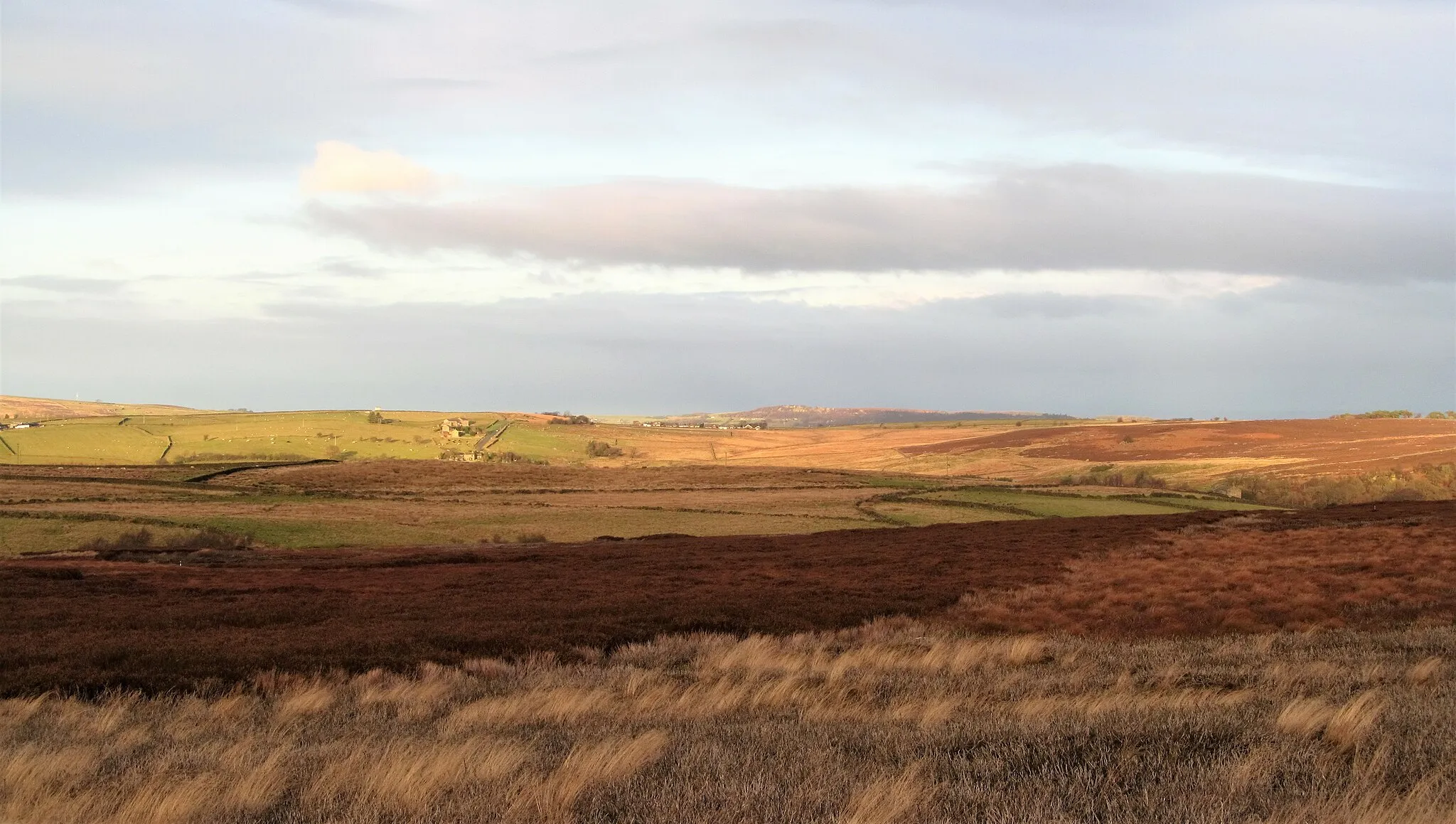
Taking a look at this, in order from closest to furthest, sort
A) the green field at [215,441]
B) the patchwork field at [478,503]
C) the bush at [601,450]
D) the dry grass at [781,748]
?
the dry grass at [781,748], the patchwork field at [478,503], the green field at [215,441], the bush at [601,450]

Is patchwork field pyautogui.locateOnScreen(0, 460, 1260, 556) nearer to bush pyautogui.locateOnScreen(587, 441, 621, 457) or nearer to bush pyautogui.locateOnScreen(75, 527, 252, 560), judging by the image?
bush pyautogui.locateOnScreen(75, 527, 252, 560)

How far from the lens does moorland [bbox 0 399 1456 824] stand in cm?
693

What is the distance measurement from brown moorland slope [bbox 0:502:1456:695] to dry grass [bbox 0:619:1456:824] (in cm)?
310

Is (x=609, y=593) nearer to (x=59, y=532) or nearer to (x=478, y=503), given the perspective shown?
(x=59, y=532)

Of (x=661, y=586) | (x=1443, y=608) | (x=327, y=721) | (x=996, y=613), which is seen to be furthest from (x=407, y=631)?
(x=1443, y=608)

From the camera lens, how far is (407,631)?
19.4 m

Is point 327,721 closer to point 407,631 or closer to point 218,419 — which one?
point 407,631

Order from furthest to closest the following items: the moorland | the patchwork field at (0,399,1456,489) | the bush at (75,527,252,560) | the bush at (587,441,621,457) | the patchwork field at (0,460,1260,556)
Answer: the bush at (587,441,621,457) → the patchwork field at (0,399,1456,489) → the patchwork field at (0,460,1260,556) → the bush at (75,527,252,560) → the moorland

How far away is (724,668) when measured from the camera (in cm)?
1559

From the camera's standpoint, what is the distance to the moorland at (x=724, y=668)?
6.93m

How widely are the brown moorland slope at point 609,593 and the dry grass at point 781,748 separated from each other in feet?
10.2

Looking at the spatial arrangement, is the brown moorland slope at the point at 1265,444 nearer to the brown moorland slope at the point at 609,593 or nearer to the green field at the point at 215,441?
the brown moorland slope at the point at 609,593

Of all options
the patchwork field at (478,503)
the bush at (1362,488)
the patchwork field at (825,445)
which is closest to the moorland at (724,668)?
the patchwork field at (478,503)

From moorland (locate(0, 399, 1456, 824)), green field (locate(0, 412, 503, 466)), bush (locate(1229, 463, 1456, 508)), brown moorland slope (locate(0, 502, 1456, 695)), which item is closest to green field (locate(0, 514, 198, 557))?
moorland (locate(0, 399, 1456, 824))
